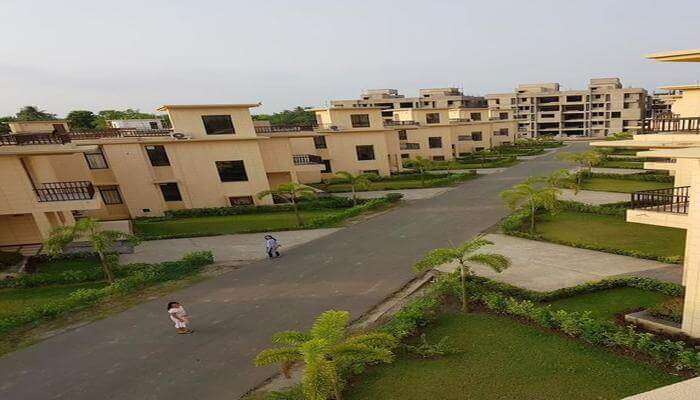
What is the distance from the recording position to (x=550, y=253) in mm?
17719

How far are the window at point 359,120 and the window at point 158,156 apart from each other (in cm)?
2207

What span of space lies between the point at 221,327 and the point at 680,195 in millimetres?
17447

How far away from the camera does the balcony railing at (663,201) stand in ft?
38.7

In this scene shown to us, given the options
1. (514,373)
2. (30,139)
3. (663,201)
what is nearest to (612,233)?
(663,201)

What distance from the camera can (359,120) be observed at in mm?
44469

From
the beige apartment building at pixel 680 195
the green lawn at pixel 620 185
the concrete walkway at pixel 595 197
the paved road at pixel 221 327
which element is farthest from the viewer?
the green lawn at pixel 620 185

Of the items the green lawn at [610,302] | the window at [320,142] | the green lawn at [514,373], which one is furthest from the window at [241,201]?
the green lawn at [610,302]


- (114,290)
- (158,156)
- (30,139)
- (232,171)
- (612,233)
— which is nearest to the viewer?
(114,290)

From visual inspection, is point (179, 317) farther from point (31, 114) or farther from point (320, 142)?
point (31, 114)

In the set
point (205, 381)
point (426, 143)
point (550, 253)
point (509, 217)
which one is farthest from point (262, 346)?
point (426, 143)

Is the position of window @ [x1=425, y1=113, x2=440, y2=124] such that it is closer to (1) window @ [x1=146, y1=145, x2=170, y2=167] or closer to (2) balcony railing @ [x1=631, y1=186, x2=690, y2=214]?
(1) window @ [x1=146, y1=145, x2=170, y2=167]

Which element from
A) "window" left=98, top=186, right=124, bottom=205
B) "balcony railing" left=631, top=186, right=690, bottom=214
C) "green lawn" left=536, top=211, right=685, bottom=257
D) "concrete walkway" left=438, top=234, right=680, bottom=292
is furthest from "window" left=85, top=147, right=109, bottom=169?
"balcony railing" left=631, top=186, right=690, bottom=214

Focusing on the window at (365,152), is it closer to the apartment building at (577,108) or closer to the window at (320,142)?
the window at (320,142)

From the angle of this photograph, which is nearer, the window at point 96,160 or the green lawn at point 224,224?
the green lawn at point 224,224
